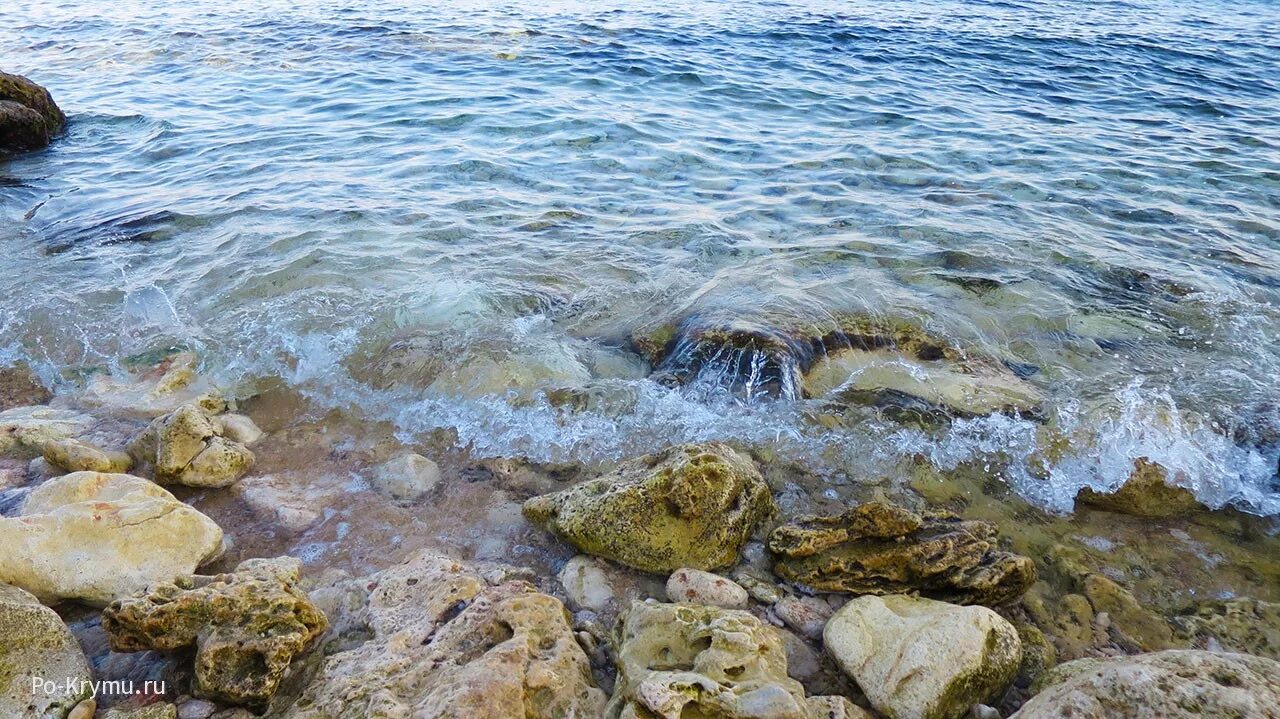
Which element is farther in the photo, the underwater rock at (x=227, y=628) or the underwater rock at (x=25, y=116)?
the underwater rock at (x=25, y=116)

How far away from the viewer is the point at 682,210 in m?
8.84

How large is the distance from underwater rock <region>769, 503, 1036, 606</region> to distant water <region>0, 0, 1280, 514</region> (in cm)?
93

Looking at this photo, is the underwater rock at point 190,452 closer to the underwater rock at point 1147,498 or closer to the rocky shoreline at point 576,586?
the rocky shoreline at point 576,586

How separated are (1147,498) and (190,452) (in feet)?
19.3

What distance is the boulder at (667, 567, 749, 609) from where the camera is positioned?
363cm

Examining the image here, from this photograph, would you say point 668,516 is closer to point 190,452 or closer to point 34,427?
point 190,452

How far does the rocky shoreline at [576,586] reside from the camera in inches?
114

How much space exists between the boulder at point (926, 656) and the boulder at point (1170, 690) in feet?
1.18

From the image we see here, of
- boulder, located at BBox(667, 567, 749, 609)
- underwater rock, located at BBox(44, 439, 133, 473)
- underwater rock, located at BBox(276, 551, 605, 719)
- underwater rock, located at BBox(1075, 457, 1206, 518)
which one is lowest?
underwater rock, located at BBox(1075, 457, 1206, 518)

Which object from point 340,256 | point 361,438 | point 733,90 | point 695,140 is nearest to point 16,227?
point 340,256

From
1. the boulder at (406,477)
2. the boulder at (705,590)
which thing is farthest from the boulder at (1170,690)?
the boulder at (406,477)

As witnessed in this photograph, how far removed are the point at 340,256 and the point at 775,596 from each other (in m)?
5.90

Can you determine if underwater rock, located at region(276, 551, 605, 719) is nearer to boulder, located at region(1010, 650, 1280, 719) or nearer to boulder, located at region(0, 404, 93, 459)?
boulder, located at region(1010, 650, 1280, 719)

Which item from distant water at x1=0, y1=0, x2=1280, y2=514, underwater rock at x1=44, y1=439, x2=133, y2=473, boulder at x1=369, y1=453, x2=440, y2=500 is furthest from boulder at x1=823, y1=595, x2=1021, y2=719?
underwater rock at x1=44, y1=439, x2=133, y2=473
